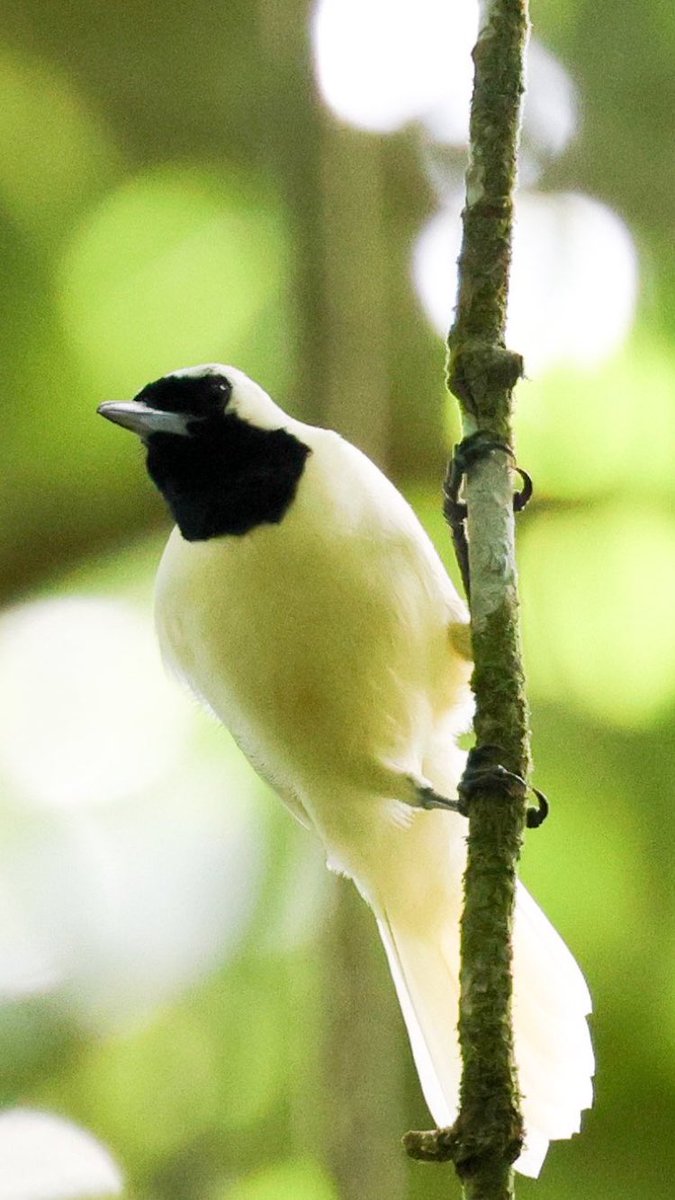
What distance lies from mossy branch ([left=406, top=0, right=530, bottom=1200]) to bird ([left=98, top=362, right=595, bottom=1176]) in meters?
0.49

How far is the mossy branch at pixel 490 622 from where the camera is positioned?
5.60 ft

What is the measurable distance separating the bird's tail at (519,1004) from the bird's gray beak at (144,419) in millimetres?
899

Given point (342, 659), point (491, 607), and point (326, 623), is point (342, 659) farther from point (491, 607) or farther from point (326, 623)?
point (491, 607)

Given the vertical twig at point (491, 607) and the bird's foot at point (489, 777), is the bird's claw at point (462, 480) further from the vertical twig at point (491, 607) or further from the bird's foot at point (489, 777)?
the bird's foot at point (489, 777)

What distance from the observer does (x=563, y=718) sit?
3.42 meters

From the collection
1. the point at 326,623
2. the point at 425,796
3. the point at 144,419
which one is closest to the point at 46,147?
the point at 144,419

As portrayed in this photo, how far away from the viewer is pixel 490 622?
2.00 m

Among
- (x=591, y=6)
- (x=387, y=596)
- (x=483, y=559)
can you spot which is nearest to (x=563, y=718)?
(x=387, y=596)

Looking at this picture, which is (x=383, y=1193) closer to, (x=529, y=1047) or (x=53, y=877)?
(x=529, y=1047)

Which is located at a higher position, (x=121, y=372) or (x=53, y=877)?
(x=121, y=372)

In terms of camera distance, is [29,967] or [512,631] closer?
[512,631]

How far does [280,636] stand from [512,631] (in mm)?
668

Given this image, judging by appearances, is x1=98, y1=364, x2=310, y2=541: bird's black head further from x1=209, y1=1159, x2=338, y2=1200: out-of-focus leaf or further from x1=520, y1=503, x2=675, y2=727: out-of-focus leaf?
x1=209, y1=1159, x2=338, y2=1200: out-of-focus leaf

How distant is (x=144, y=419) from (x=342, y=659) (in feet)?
1.82
